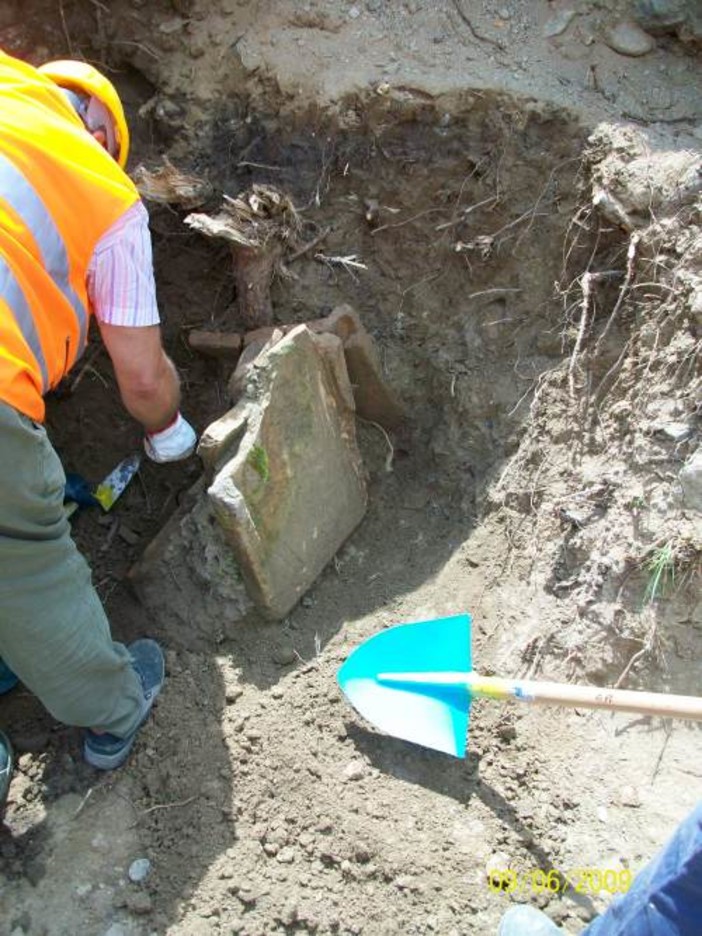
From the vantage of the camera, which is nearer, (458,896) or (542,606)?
(458,896)

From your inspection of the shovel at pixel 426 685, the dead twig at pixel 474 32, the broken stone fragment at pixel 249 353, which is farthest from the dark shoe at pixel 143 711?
the dead twig at pixel 474 32

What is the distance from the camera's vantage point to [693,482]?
232cm

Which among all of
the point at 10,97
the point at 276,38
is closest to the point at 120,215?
the point at 10,97

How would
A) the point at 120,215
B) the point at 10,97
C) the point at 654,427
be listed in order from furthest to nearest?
the point at 654,427 < the point at 120,215 < the point at 10,97

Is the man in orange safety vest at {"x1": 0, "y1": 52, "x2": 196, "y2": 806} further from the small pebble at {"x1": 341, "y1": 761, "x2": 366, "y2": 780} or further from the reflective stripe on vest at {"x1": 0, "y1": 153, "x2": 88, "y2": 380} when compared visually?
the small pebble at {"x1": 341, "y1": 761, "x2": 366, "y2": 780}

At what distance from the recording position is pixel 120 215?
2.05 metres

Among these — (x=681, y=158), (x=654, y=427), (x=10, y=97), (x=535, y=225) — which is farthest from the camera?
(x=535, y=225)

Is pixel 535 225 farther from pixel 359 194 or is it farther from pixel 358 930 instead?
pixel 358 930

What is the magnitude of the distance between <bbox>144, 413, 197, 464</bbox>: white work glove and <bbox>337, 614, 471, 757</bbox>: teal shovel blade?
822 millimetres

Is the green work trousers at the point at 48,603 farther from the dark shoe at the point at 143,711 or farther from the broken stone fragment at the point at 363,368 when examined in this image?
the broken stone fragment at the point at 363,368

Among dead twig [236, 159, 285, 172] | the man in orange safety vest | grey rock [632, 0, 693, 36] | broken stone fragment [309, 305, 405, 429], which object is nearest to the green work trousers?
the man in orange safety vest

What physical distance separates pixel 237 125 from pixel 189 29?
1.33 ft

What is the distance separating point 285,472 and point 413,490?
61 centimetres

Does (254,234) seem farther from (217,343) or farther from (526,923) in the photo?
(526,923)
